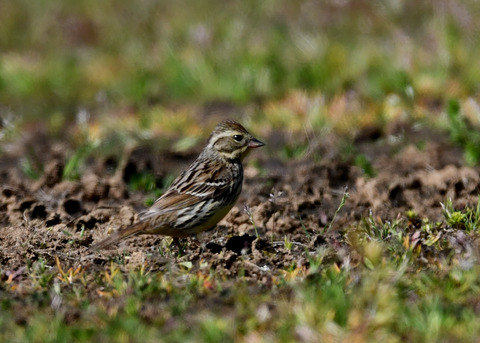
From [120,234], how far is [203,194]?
86cm

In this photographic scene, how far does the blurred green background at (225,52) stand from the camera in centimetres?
→ 1255

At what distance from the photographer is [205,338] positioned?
17.8 ft

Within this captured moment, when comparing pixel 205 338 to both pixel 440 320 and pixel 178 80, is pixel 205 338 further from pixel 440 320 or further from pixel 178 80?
pixel 178 80

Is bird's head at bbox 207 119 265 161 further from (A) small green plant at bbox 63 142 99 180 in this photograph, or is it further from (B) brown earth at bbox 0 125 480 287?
(A) small green plant at bbox 63 142 99 180

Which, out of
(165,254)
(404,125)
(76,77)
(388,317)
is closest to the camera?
(388,317)

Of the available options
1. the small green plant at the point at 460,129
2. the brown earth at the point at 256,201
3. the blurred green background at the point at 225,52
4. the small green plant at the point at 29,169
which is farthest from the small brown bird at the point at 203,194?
the blurred green background at the point at 225,52

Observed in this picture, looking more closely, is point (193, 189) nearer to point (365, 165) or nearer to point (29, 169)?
point (365, 165)

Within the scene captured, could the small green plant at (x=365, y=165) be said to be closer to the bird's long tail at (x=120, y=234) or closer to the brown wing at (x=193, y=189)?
the brown wing at (x=193, y=189)

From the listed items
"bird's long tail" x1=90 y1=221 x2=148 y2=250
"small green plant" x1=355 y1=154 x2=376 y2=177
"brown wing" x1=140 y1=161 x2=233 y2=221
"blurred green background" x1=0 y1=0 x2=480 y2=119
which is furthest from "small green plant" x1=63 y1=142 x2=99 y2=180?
"small green plant" x1=355 y1=154 x2=376 y2=177

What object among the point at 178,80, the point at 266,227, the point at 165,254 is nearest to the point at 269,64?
the point at 178,80

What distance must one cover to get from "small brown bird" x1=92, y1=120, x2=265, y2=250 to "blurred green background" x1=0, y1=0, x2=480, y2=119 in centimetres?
285

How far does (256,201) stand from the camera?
884 cm

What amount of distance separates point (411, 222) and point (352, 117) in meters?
3.35

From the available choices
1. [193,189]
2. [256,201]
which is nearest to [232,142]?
[256,201]
